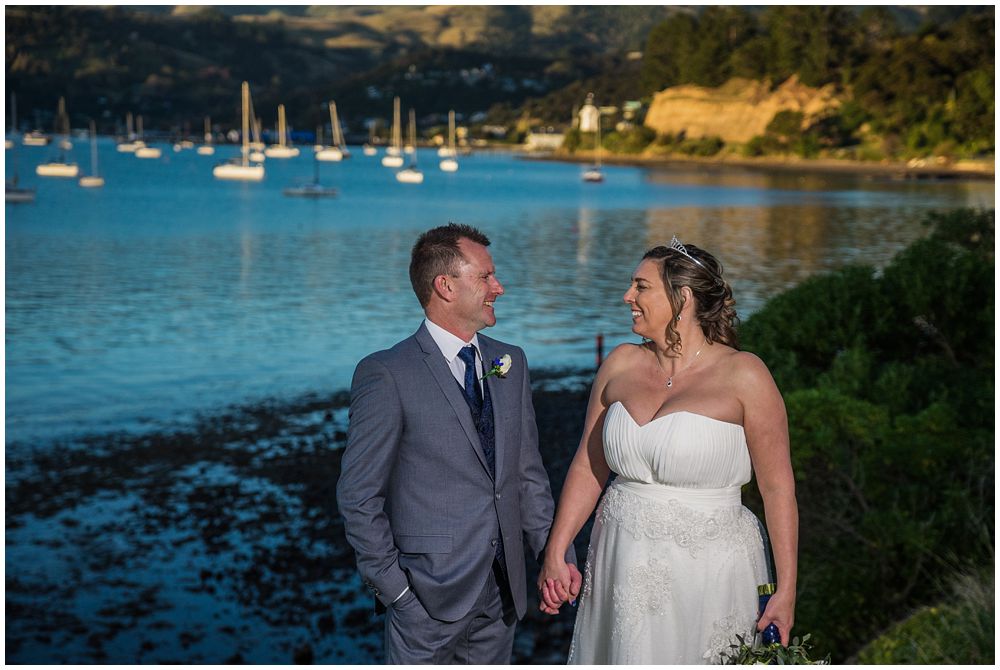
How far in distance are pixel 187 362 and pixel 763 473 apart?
88.2 feet

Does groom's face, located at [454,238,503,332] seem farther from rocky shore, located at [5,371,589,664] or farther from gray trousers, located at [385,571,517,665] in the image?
rocky shore, located at [5,371,589,664]

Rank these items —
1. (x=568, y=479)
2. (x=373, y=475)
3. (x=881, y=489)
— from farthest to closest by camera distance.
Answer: (x=881, y=489) < (x=568, y=479) < (x=373, y=475)

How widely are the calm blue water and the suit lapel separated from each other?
18.9 m

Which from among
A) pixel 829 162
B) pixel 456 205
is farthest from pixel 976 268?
pixel 829 162

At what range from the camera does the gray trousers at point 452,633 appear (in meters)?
4.70

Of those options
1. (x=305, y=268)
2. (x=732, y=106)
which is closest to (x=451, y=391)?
(x=305, y=268)

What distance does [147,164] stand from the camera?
622 feet

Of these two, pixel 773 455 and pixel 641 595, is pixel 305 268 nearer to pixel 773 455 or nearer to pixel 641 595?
pixel 641 595

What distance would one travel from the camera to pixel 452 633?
4746mm

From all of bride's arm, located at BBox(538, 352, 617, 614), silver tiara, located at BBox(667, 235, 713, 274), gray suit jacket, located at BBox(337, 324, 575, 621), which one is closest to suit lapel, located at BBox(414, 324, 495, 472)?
gray suit jacket, located at BBox(337, 324, 575, 621)

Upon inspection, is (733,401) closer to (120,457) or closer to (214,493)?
(214,493)

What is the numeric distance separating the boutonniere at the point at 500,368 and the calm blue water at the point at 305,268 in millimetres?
18885

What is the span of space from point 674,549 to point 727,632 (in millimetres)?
431

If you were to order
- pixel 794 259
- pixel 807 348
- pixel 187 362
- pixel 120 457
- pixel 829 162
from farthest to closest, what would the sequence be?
1. pixel 829 162
2. pixel 794 259
3. pixel 187 362
4. pixel 120 457
5. pixel 807 348
